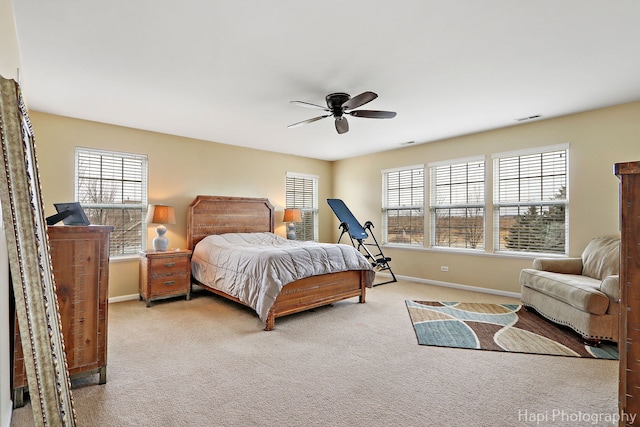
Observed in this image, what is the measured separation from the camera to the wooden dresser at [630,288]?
1.38 meters

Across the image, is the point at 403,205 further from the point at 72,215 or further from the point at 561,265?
the point at 72,215

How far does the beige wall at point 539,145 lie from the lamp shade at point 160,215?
3.85 m

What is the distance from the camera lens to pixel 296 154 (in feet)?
22.5

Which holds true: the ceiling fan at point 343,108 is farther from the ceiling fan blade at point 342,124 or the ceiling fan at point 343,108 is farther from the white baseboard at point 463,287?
the white baseboard at point 463,287

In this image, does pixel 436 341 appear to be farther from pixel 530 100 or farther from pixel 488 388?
pixel 530 100

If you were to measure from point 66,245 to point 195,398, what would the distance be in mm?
1362

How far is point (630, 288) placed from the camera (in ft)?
4.55

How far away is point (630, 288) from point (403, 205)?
16.5 ft

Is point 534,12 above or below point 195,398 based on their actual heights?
above

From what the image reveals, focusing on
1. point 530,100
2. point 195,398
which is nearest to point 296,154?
point 530,100

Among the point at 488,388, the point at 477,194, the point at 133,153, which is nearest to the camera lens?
the point at 488,388

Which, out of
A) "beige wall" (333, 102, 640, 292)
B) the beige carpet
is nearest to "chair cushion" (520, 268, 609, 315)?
the beige carpet

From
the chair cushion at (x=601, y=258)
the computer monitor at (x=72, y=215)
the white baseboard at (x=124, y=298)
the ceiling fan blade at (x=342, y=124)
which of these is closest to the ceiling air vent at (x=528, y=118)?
the chair cushion at (x=601, y=258)

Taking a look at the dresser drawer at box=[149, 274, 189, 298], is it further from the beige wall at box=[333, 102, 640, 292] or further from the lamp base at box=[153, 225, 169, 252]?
the beige wall at box=[333, 102, 640, 292]
